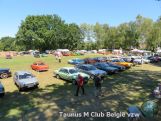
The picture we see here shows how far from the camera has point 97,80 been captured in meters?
21.5

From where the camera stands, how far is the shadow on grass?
17250 millimetres

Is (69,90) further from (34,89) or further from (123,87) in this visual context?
(123,87)

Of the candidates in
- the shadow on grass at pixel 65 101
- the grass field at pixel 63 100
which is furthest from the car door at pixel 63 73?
the shadow on grass at pixel 65 101

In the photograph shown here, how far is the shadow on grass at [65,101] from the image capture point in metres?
17.2

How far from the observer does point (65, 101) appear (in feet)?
67.2

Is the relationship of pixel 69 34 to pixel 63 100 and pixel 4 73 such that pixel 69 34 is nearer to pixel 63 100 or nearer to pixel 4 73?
pixel 4 73

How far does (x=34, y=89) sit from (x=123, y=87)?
9103 mm

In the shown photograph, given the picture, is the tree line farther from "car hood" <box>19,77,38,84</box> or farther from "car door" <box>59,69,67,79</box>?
"car hood" <box>19,77,38,84</box>

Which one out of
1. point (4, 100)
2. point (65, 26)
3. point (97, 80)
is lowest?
point (4, 100)

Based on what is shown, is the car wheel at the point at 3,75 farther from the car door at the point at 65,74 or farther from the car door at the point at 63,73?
the car door at the point at 65,74

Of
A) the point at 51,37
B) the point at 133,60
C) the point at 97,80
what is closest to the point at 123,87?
the point at 97,80

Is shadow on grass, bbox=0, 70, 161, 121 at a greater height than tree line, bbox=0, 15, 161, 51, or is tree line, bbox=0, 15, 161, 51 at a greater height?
tree line, bbox=0, 15, 161, 51

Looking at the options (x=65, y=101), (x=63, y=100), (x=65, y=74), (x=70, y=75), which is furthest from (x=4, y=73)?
(x=65, y=101)

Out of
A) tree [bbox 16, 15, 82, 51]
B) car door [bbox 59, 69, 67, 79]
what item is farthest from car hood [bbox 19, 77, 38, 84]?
tree [bbox 16, 15, 82, 51]
